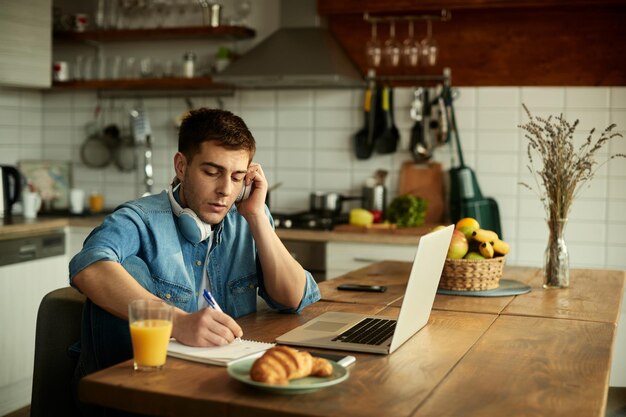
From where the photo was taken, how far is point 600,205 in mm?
4145

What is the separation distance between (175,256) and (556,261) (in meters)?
1.26

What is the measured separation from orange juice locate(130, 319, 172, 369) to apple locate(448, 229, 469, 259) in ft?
3.90

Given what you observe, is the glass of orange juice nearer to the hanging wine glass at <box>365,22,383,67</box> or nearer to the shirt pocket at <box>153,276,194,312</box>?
the shirt pocket at <box>153,276,194,312</box>

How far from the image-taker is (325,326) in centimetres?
194

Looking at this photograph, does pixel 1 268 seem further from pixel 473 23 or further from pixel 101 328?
pixel 473 23

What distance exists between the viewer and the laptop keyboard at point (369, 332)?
178 cm

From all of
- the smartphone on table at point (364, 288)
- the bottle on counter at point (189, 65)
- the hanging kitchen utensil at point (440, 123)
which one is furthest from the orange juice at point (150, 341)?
the bottle on counter at point (189, 65)

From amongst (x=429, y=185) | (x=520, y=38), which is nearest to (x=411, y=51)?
(x=520, y=38)

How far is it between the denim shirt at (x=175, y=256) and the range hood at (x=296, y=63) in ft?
6.49

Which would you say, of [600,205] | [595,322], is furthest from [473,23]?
[595,322]

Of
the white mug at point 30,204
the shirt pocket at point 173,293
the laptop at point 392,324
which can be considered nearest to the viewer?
the laptop at point 392,324

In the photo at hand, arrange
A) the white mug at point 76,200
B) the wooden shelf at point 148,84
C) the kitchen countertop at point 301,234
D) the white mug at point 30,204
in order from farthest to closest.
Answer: the white mug at point 76,200
the wooden shelf at point 148,84
the white mug at point 30,204
the kitchen countertop at point 301,234

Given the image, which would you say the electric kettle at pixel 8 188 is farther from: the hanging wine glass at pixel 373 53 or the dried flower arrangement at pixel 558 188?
the dried flower arrangement at pixel 558 188

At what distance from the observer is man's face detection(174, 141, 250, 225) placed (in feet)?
6.86
